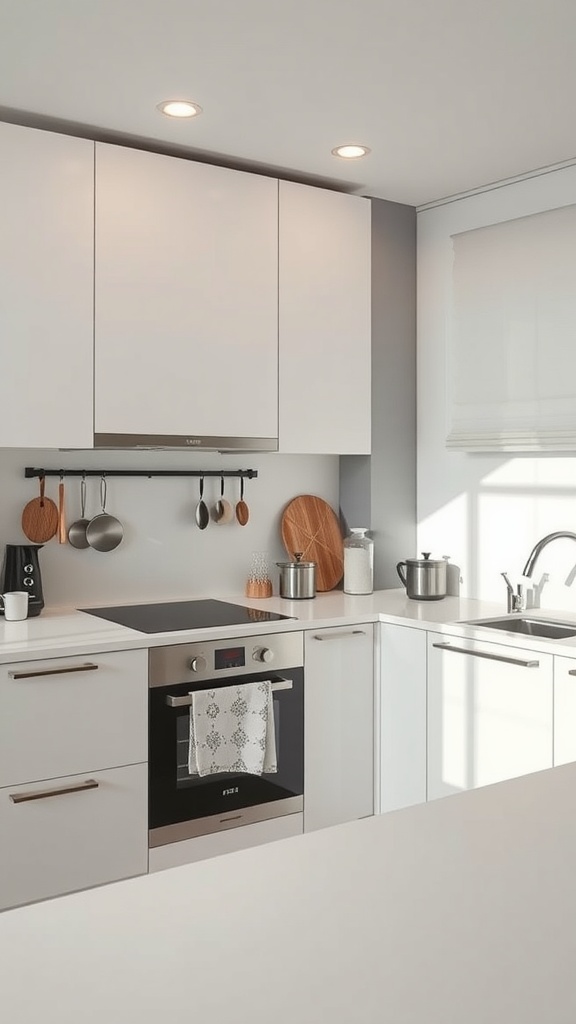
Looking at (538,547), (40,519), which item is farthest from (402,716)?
(40,519)

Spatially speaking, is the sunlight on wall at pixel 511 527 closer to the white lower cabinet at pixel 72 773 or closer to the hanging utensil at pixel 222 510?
the hanging utensil at pixel 222 510

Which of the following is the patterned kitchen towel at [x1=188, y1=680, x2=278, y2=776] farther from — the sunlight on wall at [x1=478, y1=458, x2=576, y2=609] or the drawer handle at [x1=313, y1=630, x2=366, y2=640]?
the sunlight on wall at [x1=478, y1=458, x2=576, y2=609]

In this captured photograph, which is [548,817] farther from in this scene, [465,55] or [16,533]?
[16,533]

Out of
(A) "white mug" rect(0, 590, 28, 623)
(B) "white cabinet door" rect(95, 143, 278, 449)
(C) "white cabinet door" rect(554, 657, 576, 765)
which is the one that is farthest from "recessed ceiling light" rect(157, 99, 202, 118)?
(C) "white cabinet door" rect(554, 657, 576, 765)

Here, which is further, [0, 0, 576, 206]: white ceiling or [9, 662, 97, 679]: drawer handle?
[9, 662, 97, 679]: drawer handle

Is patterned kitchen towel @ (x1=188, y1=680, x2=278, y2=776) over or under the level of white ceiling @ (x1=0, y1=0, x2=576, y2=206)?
under

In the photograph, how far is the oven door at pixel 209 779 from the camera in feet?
9.70

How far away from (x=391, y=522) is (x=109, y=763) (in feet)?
5.42

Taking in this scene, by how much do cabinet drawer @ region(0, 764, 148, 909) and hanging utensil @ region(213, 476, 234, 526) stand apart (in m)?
1.12

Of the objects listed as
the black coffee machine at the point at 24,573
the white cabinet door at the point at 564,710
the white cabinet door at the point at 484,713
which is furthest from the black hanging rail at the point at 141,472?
the white cabinet door at the point at 564,710

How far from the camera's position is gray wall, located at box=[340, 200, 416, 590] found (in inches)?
155

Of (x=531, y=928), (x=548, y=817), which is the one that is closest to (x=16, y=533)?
(x=548, y=817)

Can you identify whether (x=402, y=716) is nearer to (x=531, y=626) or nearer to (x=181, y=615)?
(x=531, y=626)

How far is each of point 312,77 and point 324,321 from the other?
1078 mm
